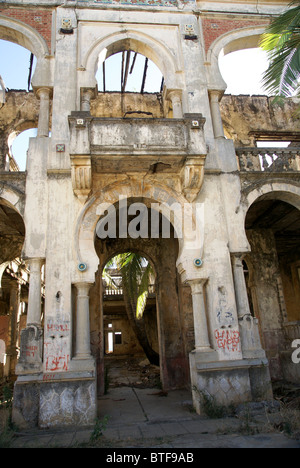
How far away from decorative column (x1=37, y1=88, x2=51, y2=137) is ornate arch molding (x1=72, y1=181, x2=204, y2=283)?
2299mm

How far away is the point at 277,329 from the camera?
1112 cm

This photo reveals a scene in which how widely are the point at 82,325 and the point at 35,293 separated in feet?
→ 4.13

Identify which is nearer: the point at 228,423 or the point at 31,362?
the point at 228,423

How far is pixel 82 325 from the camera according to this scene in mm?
7785

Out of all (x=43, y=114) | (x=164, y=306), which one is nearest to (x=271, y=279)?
(x=164, y=306)

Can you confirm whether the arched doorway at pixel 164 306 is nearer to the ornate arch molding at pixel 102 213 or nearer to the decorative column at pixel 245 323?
the ornate arch molding at pixel 102 213

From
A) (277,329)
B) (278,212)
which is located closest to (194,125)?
(278,212)

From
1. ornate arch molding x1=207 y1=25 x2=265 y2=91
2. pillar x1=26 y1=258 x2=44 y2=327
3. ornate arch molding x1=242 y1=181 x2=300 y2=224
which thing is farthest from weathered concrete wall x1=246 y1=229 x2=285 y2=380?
pillar x1=26 y1=258 x2=44 y2=327

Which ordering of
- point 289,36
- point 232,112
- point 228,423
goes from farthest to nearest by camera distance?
point 232,112 < point 289,36 < point 228,423

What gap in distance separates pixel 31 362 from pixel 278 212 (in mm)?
8232

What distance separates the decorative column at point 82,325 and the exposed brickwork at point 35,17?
23.3 ft

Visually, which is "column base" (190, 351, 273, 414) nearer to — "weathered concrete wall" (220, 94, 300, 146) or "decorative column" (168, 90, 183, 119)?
"decorative column" (168, 90, 183, 119)

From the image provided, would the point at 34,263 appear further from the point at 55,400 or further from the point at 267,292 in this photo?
the point at 267,292

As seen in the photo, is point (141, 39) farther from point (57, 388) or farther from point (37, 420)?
point (37, 420)
